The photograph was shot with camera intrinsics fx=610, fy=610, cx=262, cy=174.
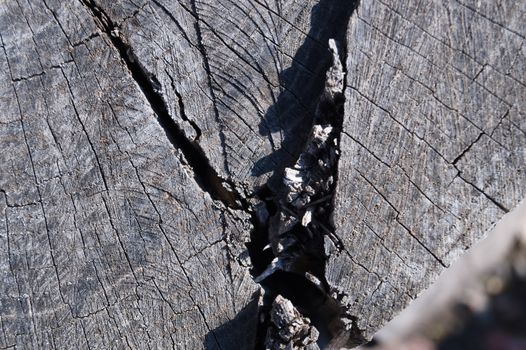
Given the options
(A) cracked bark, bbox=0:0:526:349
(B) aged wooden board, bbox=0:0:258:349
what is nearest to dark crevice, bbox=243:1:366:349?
(A) cracked bark, bbox=0:0:526:349

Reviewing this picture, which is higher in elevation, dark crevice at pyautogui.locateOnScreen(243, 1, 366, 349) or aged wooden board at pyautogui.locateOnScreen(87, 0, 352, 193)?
aged wooden board at pyautogui.locateOnScreen(87, 0, 352, 193)

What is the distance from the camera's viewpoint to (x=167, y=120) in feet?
4.89

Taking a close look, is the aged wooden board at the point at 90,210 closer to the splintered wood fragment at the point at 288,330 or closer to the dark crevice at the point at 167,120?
the dark crevice at the point at 167,120

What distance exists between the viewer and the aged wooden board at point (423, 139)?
136cm

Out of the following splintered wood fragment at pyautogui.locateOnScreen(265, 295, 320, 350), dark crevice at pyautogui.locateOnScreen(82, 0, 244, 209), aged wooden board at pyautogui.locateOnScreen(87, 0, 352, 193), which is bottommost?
splintered wood fragment at pyautogui.locateOnScreen(265, 295, 320, 350)

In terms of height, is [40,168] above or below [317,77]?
below

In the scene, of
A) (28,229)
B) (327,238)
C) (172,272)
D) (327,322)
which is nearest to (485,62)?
(327,238)

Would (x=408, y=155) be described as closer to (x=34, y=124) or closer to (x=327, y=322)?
(x=327, y=322)

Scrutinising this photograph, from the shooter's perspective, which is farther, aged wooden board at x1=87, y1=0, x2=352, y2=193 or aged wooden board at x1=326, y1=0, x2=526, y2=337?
aged wooden board at x1=87, y1=0, x2=352, y2=193

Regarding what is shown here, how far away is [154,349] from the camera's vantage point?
146 centimetres

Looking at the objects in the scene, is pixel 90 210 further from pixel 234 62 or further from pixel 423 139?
pixel 423 139

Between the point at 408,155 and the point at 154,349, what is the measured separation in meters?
0.75

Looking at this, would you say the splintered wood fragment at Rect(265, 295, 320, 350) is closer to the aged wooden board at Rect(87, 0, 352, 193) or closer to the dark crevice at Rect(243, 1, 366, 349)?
the dark crevice at Rect(243, 1, 366, 349)

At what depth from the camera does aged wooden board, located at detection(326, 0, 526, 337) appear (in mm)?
1364
